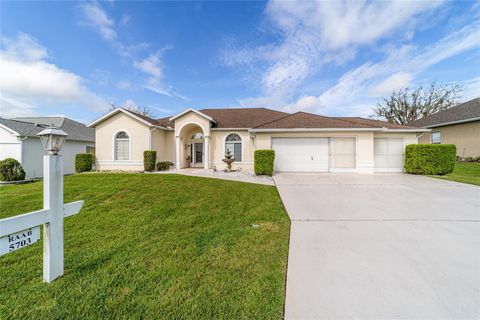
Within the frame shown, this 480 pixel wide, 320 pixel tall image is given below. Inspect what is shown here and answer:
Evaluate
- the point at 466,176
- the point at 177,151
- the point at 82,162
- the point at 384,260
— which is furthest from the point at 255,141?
the point at 466,176

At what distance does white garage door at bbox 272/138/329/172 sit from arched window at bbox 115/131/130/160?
11.0 meters

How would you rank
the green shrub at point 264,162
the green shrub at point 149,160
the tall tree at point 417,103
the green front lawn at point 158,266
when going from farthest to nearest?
1. the tall tree at point 417,103
2. the green shrub at point 149,160
3. the green shrub at point 264,162
4. the green front lawn at point 158,266

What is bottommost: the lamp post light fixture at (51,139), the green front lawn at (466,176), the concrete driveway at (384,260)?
the concrete driveway at (384,260)

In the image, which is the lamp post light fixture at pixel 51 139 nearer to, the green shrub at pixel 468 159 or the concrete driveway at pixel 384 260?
the concrete driveway at pixel 384 260

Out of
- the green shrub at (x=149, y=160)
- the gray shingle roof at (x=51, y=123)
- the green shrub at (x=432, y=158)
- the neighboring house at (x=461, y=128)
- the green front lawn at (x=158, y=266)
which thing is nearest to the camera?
the green front lawn at (x=158, y=266)

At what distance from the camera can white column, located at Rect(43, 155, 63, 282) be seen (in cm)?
243

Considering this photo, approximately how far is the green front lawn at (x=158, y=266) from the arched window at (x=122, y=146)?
359 inches

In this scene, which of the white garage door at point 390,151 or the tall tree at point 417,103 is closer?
the white garage door at point 390,151

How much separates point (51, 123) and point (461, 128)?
3548 cm

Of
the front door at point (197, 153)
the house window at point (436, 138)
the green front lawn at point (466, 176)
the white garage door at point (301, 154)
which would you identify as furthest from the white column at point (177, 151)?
the house window at point (436, 138)

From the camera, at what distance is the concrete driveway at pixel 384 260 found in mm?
2090

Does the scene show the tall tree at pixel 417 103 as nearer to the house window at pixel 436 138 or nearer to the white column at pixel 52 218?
the house window at pixel 436 138

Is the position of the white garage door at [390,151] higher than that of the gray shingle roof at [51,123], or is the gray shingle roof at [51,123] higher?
the gray shingle roof at [51,123]

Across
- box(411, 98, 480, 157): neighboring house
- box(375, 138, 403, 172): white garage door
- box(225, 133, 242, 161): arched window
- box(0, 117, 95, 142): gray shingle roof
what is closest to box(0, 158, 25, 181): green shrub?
box(0, 117, 95, 142): gray shingle roof
